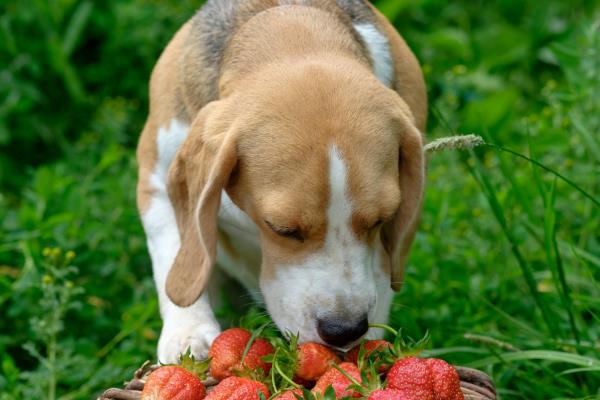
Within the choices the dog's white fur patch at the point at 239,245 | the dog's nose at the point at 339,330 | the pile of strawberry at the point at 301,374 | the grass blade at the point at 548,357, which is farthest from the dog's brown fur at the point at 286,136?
the grass blade at the point at 548,357

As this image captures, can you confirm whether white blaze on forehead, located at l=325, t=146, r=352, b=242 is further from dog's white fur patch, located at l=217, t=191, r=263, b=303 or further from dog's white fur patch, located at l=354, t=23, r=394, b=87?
dog's white fur patch, located at l=354, t=23, r=394, b=87

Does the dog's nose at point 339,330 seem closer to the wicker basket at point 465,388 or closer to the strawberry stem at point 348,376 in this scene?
the strawberry stem at point 348,376

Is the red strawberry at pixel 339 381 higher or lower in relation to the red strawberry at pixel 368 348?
higher

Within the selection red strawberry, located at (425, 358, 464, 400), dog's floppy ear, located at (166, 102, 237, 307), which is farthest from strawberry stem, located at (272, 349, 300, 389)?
dog's floppy ear, located at (166, 102, 237, 307)

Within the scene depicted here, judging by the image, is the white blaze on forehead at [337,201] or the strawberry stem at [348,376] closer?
the strawberry stem at [348,376]

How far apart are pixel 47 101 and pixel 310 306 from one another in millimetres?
3647

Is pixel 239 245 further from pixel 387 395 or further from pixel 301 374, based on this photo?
pixel 387 395

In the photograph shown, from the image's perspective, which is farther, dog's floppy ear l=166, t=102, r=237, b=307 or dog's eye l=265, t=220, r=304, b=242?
dog's floppy ear l=166, t=102, r=237, b=307

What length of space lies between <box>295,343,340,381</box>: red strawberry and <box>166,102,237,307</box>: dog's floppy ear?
21.5 inches

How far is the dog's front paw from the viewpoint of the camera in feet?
11.9

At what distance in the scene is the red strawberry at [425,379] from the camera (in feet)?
9.30

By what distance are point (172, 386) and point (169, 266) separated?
44.1 inches

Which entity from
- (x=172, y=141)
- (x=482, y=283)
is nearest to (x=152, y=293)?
(x=172, y=141)

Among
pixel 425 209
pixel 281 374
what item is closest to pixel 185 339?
pixel 281 374
